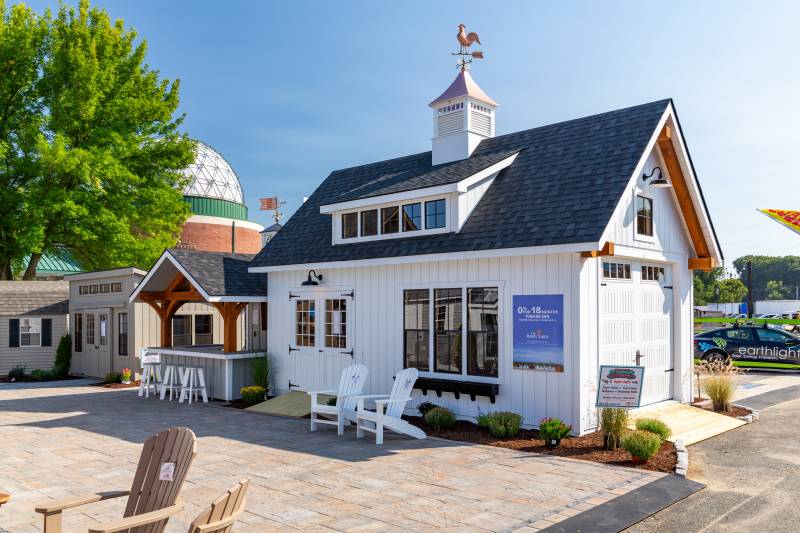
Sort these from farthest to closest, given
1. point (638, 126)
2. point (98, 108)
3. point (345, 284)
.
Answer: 1. point (98, 108)
2. point (345, 284)
3. point (638, 126)

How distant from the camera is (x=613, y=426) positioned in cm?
964

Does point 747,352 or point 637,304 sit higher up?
point 637,304

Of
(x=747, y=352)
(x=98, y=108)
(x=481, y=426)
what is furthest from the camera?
(x=98, y=108)

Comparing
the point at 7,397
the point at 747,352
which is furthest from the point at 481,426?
the point at 747,352

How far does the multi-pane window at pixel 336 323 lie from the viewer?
47.1ft

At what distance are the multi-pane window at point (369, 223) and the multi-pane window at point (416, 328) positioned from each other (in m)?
1.88

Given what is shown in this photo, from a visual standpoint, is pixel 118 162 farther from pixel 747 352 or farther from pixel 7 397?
pixel 747 352

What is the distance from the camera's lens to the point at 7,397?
688 inches

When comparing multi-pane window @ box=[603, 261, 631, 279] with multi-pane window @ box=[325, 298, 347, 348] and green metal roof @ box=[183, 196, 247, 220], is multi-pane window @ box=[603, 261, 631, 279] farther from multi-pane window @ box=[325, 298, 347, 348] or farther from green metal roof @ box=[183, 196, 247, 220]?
green metal roof @ box=[183, 196, 247, 220]

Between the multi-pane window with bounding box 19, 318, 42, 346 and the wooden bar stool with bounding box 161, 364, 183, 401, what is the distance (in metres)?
9.85

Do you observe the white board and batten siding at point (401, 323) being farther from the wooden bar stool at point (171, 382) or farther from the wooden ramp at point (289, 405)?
the wooden bar stool at point (171, 382)

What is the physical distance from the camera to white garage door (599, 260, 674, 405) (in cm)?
1170

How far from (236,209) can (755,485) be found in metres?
46.3

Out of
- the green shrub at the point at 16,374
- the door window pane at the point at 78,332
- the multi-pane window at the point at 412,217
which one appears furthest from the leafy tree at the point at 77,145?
the multi-pane window at the point at 412,217
